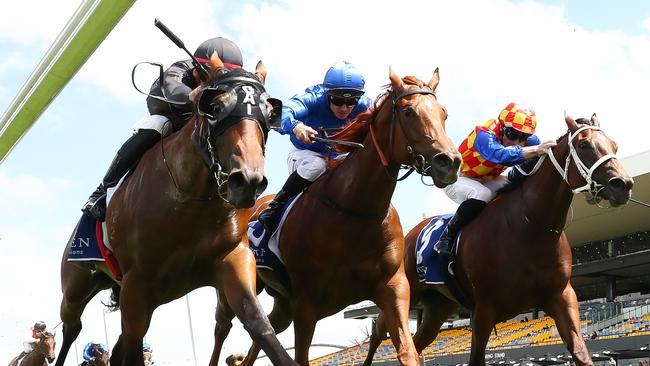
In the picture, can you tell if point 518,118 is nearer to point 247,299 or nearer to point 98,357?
point 247,299

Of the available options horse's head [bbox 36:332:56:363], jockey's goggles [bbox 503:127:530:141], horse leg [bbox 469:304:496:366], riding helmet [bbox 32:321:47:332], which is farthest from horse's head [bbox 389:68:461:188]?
riding helmet [bbox 32:321:47:332]

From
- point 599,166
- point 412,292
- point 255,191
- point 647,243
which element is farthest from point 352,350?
point 255,191

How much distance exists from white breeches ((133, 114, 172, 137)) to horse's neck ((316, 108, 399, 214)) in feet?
4.41

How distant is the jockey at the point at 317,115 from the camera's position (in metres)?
6.72

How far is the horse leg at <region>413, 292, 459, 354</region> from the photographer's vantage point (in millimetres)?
9258

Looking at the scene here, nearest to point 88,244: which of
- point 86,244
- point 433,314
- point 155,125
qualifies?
point 86,244

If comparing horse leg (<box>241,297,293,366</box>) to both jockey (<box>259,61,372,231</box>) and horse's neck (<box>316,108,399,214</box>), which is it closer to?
jockey (<box>259,61,372,231</box>)

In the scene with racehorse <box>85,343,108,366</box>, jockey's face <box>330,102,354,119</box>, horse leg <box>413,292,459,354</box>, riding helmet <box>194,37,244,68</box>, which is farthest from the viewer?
racehorse <box>85,343,108,366</box>

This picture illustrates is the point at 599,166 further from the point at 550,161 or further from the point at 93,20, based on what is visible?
the point at 93,20

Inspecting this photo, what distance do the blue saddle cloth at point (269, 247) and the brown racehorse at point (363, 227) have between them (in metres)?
0.23

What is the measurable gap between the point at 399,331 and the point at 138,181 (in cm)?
194

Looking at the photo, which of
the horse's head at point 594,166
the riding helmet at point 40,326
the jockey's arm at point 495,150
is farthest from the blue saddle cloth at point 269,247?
the riding helmet at point 40,326

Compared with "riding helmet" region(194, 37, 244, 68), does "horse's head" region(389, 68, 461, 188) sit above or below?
below

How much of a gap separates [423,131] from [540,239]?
2215 millimetres
